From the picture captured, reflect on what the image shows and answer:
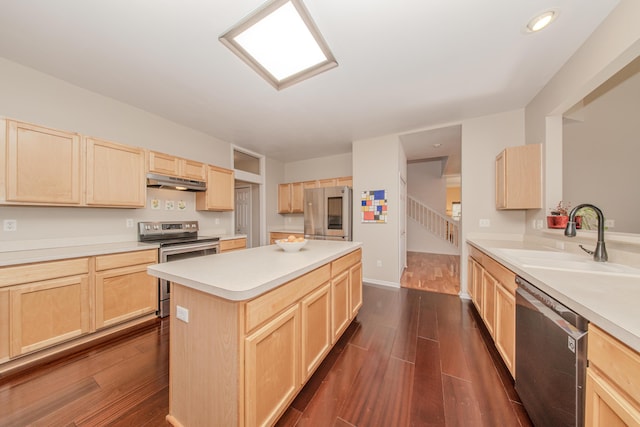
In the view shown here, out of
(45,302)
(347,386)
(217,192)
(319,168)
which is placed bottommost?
(347,386)

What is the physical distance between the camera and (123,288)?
2164 millimetres

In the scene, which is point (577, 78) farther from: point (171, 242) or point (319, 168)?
point (171, 242)

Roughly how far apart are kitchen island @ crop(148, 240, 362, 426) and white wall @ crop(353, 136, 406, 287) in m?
2.44

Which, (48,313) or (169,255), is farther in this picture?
(169,255)

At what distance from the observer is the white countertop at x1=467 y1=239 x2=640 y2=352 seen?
0.69 m

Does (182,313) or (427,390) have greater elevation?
(182,313)

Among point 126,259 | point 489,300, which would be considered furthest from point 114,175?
point 489,300

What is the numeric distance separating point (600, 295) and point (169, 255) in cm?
348

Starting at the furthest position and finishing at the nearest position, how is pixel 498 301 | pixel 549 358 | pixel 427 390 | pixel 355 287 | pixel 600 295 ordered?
pixel 355 287 < pixel 498 301 < pixel 427 390 < pixel 549 358 < pixel 600 295

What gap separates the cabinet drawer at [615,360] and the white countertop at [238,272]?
4.09 feet

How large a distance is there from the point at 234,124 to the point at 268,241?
8.42 feet

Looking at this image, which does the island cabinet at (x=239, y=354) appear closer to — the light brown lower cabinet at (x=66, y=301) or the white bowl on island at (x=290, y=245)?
the white bowl on island at (x=290, y=245)

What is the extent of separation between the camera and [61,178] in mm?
2010

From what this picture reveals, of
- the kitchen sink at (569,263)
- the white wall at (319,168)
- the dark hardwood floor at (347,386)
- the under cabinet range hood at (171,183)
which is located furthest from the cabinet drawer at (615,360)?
the white wall at (319,168)
